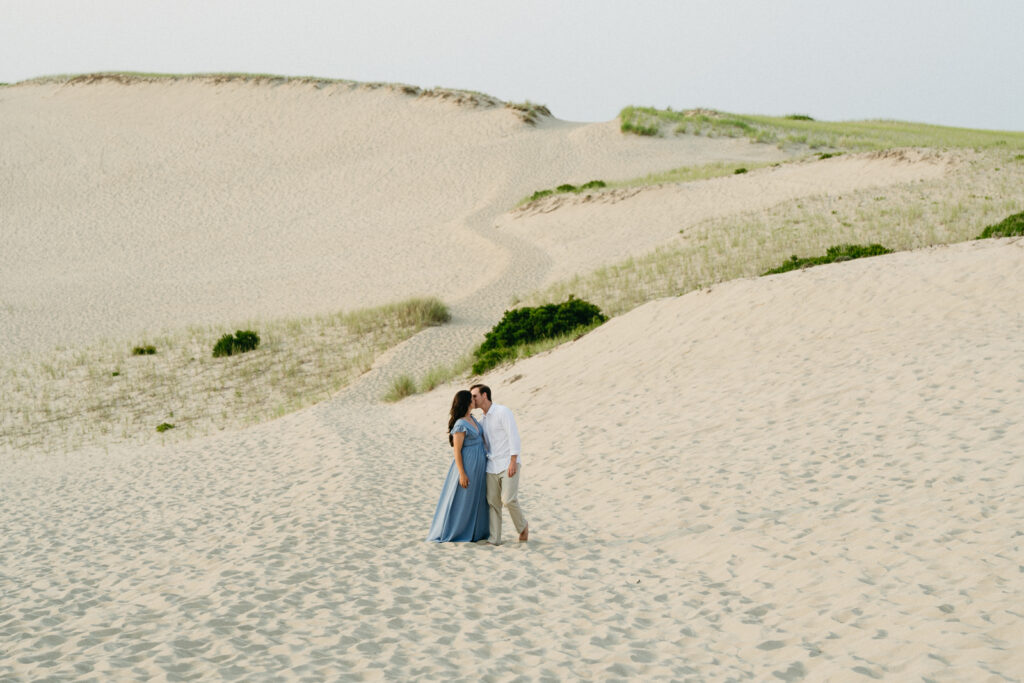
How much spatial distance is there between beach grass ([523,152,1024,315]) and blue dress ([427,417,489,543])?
1333 cm

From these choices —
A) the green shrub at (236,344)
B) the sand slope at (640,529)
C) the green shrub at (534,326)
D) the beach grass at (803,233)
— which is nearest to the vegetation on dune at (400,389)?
the green shrub at (534,326)

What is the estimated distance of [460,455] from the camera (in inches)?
317

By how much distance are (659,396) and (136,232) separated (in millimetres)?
35282

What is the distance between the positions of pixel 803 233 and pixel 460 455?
1975 cm

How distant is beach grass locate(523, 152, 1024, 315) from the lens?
74.3 feet

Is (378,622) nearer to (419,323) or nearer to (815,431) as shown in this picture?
(815,431)

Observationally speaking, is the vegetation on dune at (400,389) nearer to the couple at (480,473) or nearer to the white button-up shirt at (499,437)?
the couple at (480,473)

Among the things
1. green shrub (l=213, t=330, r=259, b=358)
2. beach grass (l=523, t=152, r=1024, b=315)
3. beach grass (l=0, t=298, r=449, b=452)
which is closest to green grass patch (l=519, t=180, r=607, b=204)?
beach grass (l=523, t=152, r=1024, b=315)

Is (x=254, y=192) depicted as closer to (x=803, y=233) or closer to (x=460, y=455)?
(x=803, y=233)

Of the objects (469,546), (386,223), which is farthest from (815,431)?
(386,223)

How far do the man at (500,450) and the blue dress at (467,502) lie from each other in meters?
0.08

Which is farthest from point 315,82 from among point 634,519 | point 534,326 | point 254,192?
point 634,519

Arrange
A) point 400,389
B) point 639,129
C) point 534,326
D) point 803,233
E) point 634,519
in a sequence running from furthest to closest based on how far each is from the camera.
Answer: point 639,129 < point 803,233 < point 534,326 < point 400,389 < point 634,519

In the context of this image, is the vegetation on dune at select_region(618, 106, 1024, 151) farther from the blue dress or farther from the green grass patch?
the blue dress
